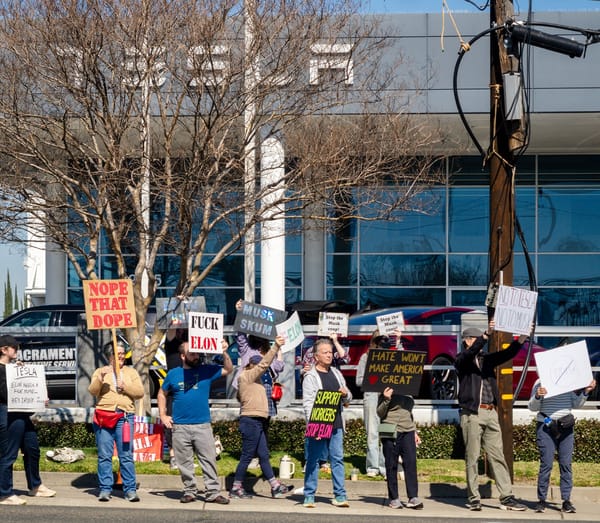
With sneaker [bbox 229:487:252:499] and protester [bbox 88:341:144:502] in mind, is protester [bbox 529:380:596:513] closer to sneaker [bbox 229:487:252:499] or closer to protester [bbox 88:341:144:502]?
sneaker [bbox 229:487:252:499]

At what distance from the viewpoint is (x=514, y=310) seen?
1142 centimetres

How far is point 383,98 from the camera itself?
15.5 meters

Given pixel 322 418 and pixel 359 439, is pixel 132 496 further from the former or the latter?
pixel 359 439

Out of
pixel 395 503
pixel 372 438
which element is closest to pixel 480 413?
pixel 395 503

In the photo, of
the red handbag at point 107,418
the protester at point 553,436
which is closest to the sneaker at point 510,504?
the protester at point 553,436

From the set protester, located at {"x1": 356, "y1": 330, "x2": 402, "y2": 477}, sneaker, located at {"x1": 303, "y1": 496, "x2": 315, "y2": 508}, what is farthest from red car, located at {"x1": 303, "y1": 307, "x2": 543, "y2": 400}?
sneaker, located at {"x1": 303, "y1": 496, "x2": 315, "y2": 508}

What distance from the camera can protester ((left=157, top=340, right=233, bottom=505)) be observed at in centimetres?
1120

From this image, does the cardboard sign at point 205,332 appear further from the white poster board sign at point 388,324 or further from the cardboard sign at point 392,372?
the white poster board sign at point 388,324

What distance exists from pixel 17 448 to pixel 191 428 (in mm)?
1880

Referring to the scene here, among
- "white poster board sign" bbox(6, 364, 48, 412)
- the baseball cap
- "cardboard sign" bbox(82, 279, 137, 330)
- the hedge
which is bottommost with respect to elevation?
the hedge

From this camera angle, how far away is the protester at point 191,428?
11.2m

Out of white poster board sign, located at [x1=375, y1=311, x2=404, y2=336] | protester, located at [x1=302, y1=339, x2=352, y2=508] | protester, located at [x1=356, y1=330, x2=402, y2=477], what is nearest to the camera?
protester, located at [x1=302, y1=339, x2=352, y2=508]

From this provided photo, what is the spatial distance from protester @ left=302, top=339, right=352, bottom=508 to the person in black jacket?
1346 millimetres

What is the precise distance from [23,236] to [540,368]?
11.6 m
